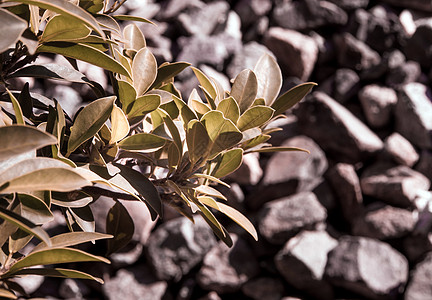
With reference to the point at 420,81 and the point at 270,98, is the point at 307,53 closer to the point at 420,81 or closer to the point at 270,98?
the point at 420,81

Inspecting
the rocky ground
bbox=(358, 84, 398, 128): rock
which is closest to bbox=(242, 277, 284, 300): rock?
the rocky ground

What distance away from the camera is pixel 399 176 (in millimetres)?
1873

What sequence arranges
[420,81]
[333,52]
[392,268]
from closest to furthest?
[392,268] < [420,81] < [333,52]

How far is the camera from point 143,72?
437mm

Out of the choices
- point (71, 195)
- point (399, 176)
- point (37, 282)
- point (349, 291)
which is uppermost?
point (71, 195)

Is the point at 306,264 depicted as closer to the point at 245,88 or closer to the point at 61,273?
the point at 245,88

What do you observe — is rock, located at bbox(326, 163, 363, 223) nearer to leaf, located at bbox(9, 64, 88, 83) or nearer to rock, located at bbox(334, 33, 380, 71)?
rock, located at bbox(334, 33, 380, 71)

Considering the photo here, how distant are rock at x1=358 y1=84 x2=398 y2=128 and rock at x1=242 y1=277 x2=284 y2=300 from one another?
779 millimetres

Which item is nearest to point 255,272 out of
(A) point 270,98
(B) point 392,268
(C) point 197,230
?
(C) point 197,230

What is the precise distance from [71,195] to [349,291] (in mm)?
1612

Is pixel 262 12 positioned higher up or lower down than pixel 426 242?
higher up

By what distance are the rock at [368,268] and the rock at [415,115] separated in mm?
462

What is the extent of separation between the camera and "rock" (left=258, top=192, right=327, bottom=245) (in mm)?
1858

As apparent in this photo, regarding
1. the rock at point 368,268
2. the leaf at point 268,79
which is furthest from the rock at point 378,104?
the leaf at point 268,79
